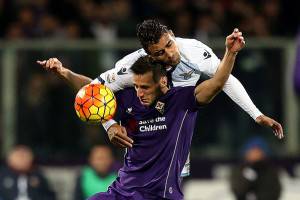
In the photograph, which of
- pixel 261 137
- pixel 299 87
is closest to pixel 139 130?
pixel 299 87

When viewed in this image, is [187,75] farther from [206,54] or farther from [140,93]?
[140,93]

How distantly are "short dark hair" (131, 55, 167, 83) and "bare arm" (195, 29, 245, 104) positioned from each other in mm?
298

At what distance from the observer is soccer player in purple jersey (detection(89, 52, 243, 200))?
25.3 feet

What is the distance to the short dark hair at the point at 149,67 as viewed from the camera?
24.9 feet

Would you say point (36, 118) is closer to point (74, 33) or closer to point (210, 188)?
point (74, 33)

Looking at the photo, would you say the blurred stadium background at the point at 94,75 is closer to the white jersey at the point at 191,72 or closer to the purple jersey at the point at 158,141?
the white jersey at the point at 191,72

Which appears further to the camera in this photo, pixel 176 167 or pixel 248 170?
pixel 248 170

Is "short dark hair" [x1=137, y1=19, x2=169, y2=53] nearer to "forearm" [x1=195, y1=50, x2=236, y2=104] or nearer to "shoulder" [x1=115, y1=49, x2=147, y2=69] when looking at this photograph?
"shoulder" [x1=115, y1=49, x2=147, y2=69]

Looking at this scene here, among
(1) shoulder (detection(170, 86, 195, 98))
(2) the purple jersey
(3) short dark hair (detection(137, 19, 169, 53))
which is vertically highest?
(3) short dark hair (detection(137, 19, 169, 53))

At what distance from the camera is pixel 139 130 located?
310 inches

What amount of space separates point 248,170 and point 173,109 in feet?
15.4

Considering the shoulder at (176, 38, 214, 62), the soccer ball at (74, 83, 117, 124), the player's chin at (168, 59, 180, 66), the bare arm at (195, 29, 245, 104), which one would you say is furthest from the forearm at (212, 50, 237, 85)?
the soccer ball at (74, 83, 117, 124)

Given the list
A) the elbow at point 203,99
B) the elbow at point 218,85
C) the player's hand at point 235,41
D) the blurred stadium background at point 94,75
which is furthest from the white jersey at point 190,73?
the blurred stadium background at point 94,75

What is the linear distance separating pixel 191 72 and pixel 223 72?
542mm
